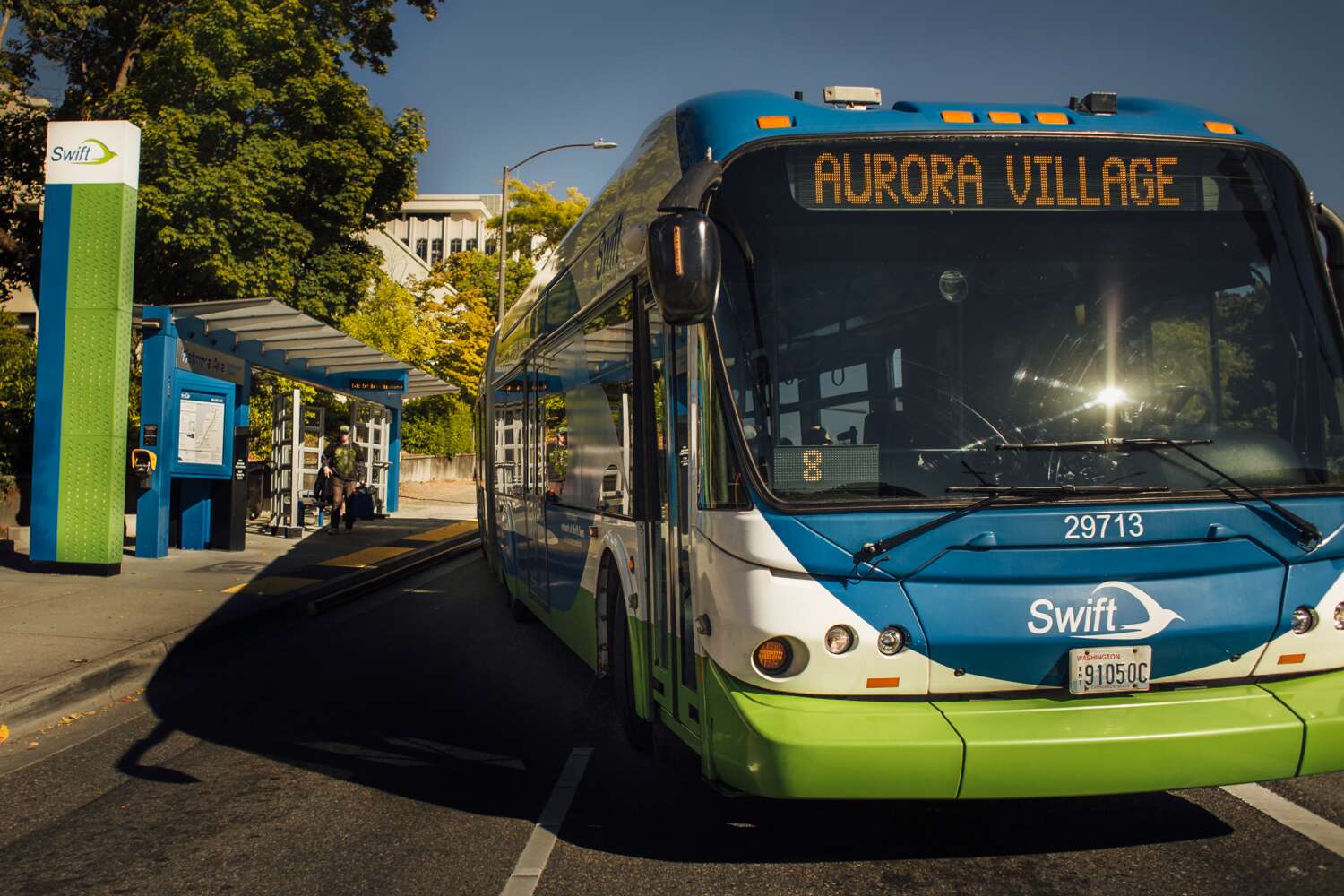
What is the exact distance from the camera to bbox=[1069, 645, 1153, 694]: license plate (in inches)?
161

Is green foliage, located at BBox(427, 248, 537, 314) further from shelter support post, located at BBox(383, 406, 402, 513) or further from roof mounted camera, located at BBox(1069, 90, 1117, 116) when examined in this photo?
roof mounted camera, located at BBox(1069, 90, 1117, 116)

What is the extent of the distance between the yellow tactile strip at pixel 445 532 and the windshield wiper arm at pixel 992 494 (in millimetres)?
16502

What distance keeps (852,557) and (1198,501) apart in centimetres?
128

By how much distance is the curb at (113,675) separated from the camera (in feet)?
22.4

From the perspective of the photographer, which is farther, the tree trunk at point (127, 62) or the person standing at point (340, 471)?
the tree trunk at point (127, 62)

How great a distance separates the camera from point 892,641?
4.09 meters

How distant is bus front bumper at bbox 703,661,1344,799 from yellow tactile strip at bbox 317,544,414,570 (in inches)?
454

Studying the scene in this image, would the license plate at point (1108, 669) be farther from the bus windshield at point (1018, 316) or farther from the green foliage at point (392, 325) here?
the green foliage at point (392, 325)

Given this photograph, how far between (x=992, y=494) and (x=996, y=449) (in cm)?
20

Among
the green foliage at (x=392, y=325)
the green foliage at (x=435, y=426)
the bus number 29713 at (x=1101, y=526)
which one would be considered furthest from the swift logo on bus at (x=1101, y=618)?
the green foliage at (x=435, y=426)

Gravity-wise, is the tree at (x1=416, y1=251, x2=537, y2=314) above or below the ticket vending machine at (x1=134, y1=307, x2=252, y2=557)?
above

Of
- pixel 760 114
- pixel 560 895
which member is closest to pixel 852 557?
pixel 560 895

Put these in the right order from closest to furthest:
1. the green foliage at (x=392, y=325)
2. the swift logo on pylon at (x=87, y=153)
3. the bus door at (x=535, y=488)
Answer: the bus door at (x=535, y=488) < the swift logo on pylon at (x=87, y=153) < the green foliage at (x=392, y=325)

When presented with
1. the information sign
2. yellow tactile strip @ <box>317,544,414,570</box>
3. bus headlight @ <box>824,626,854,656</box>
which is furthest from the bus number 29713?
the information sign
